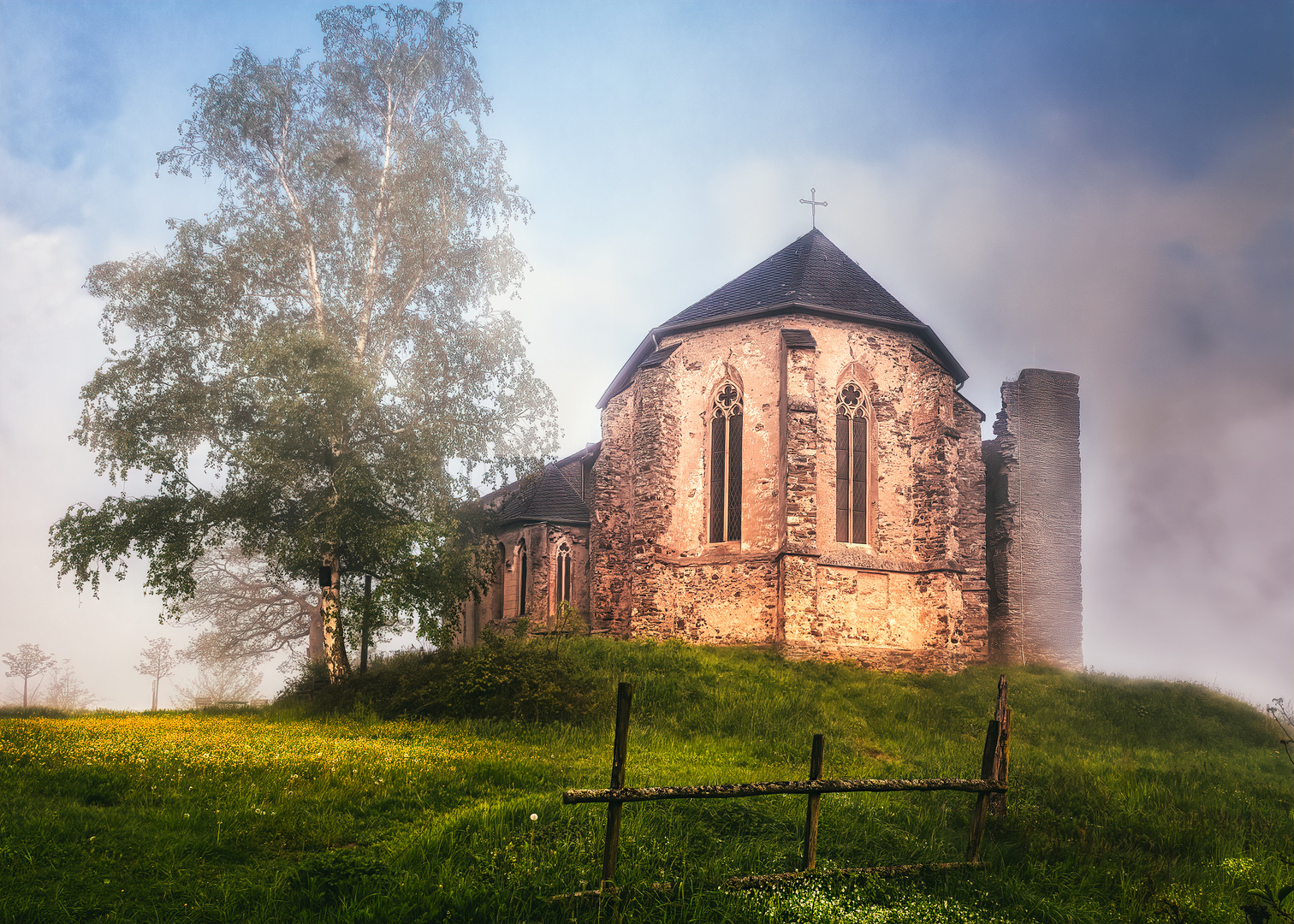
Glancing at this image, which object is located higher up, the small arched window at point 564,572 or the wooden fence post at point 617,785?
the small arched window at point 564,572

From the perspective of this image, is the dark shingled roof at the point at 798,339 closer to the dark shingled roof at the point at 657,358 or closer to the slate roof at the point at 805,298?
the slate roof at the point at 805,298

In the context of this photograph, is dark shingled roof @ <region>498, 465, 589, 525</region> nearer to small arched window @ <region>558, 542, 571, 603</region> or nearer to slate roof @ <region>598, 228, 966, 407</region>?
small arched window @ <region>558, 542, 571, 603</region>

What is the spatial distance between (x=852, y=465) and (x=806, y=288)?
5.00 metres

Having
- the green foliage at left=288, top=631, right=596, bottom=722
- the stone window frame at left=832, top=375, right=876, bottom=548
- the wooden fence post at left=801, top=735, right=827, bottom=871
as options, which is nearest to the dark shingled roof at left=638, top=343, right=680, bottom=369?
the stone window frame at left=832, top=375, right=876, bottom=548

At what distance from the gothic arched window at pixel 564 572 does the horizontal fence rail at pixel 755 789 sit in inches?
800

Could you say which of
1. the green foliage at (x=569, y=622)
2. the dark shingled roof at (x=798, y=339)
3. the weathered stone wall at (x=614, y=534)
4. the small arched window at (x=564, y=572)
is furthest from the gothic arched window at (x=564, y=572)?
the dark shingled roof at (x=798, y=339)

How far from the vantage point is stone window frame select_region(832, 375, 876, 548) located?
20.8 metres

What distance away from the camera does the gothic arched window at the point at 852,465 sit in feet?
68.5

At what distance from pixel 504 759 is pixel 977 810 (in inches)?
211

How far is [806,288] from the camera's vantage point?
71.8 ft

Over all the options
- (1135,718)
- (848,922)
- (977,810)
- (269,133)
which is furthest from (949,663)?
(269,133)

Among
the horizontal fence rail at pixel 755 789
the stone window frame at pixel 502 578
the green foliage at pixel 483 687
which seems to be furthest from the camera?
the stone window frame at pixel 502 578

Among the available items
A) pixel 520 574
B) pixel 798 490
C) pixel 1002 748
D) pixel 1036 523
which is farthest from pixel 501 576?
pixel 1002 748

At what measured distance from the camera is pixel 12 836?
6277 millimetres
